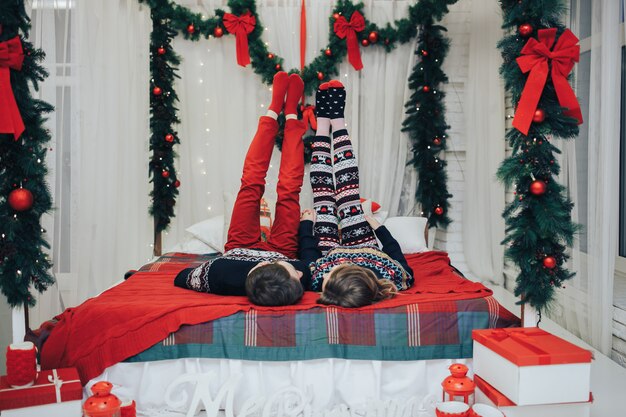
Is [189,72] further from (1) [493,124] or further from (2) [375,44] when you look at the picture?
(1) [493,124]

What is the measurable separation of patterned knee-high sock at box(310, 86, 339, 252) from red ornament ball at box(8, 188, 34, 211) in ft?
5.59

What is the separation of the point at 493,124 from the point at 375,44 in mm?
1066

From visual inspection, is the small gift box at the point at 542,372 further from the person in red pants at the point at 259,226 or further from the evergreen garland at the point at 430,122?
the evergreen garland at the point at 430,122

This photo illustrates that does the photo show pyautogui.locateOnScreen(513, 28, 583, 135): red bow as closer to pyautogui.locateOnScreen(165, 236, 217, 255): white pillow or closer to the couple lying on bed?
the couple lying on bed

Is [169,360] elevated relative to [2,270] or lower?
lower

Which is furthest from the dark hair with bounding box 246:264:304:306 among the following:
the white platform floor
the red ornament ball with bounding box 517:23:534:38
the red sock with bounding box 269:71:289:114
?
the red sock with bounding box 269:71:289:114

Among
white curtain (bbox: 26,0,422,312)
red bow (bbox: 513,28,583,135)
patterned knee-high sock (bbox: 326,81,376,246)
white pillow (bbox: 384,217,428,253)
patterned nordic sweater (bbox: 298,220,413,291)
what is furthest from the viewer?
white pillow (bbox: 384,217,428,253)

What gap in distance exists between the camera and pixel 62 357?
8.15ft

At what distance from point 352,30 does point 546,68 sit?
89.3 inches

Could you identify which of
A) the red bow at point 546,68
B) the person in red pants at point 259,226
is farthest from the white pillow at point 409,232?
the red bow at point 546,68

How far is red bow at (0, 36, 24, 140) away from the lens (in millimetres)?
2146

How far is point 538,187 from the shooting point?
2.41 metres

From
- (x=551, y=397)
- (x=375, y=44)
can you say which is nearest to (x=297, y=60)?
(x=375, y=44)

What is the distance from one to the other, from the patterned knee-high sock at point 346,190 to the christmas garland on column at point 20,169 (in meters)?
1.72
